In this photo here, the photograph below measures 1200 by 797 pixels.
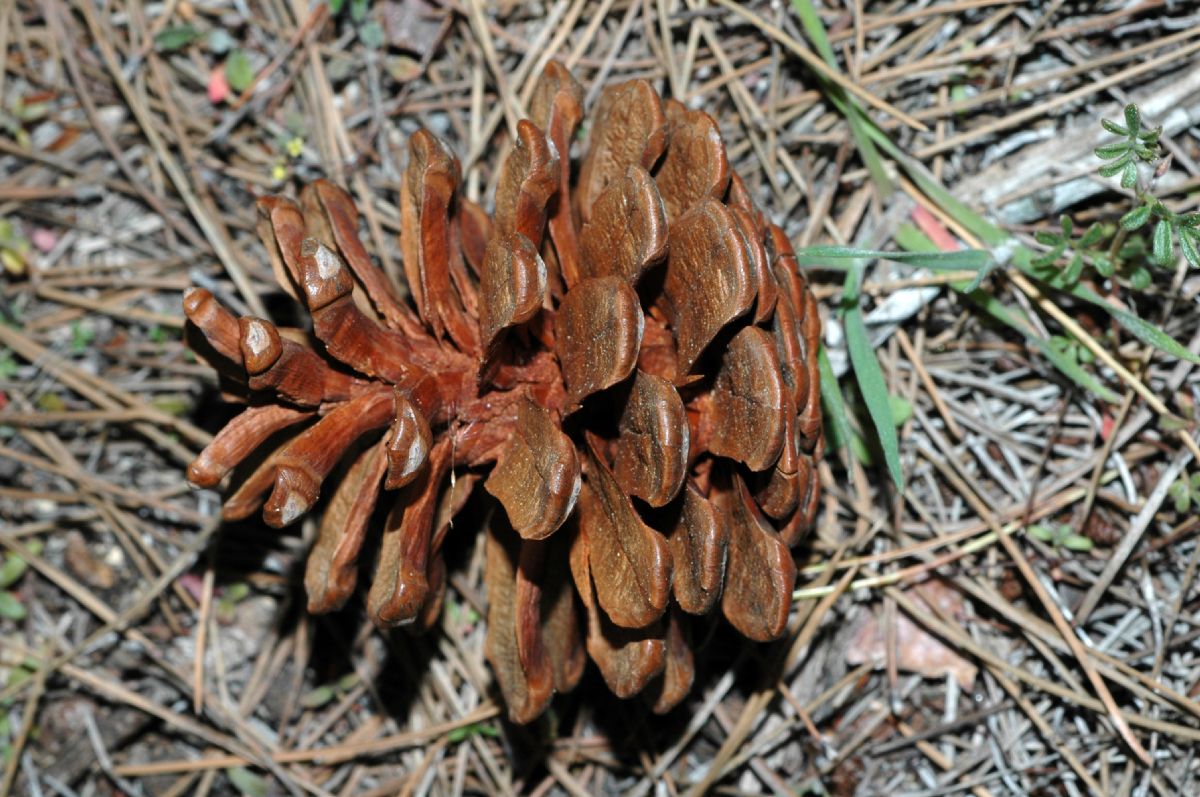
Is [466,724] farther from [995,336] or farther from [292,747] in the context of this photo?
[995,336]

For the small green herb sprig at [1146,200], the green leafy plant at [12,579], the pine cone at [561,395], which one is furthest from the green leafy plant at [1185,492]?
the green leafy plant at [12,579]

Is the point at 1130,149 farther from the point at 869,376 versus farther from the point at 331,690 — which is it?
the point at 331,690

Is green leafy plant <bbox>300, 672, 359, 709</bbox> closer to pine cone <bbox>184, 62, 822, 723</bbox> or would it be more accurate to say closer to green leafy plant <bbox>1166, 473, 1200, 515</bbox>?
pine cone <bbox>184, 62, 822, 723</bbox>

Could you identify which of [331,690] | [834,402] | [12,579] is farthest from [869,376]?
[12,579]

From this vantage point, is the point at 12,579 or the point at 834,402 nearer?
the point at 834,402

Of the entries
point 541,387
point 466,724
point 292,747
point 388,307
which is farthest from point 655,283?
point 292,747

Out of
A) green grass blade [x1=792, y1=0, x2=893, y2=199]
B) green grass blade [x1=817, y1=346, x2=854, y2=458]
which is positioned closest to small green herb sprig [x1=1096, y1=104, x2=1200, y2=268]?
green grass blade [x1=792, y1=0, x2=893, y2=199]

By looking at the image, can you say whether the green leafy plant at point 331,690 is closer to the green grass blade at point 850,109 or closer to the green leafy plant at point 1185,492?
the green grass blade at point 850,109

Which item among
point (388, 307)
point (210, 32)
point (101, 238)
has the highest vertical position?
point (210, 32)
